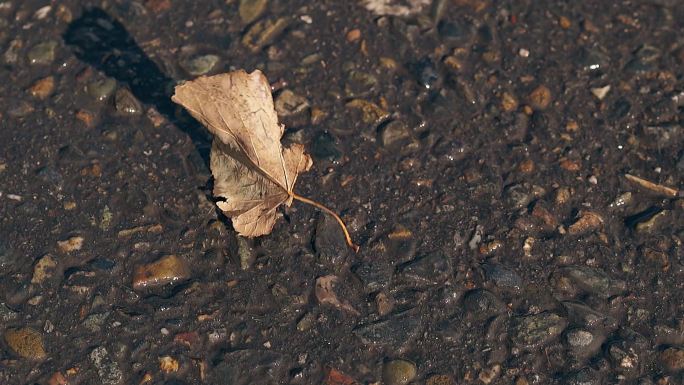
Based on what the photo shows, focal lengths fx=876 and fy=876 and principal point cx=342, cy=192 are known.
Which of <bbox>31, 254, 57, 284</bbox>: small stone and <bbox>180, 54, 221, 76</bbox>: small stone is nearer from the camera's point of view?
<bbox>31, 254, 57, 284</bbox>: small stone

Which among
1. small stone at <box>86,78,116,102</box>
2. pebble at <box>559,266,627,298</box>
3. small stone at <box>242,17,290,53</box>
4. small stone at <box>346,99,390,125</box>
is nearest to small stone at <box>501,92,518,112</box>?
small stone at <box>346,99,390,125</box>

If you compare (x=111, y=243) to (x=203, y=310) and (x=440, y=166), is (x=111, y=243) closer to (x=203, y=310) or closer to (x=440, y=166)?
(x=203, y=310)

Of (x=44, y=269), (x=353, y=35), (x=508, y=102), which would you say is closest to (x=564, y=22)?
(x=508, y=102)

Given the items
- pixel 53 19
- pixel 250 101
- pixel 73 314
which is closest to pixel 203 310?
pixel 73 314

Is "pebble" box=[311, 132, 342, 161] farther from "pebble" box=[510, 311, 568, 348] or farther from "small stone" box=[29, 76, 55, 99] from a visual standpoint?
"small stone" box=[29, 76, 55, 99]

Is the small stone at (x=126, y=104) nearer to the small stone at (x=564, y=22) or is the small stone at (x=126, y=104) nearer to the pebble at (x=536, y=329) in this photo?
the pebble at (x=536, y=329)

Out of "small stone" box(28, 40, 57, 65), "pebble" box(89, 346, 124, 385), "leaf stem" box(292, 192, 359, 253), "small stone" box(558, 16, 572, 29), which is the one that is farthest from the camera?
"small stone" box(558, 16, 572, 29)
